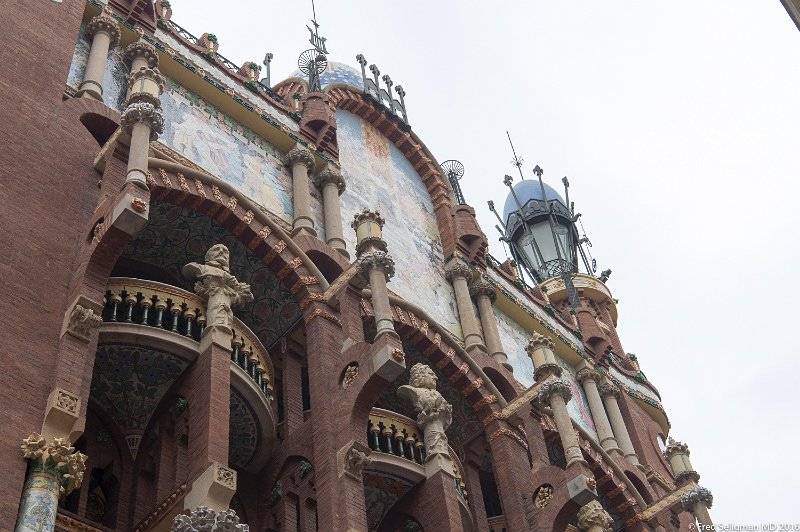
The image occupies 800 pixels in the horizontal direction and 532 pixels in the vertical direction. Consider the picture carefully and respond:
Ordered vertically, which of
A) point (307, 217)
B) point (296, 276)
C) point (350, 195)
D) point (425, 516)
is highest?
point (350, 195)

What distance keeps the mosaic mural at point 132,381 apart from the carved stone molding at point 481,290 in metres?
10.00

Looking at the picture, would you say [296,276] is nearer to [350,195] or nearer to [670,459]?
[350,195]

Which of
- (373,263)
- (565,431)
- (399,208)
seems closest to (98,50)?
(373,263)

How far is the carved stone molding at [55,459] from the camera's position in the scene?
36.6 feet

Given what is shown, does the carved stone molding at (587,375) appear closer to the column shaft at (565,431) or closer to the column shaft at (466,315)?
the column shaft at (466,315)

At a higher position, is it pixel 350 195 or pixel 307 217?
pixel 350 195

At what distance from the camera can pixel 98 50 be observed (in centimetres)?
1802

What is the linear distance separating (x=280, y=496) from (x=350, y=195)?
827 cm

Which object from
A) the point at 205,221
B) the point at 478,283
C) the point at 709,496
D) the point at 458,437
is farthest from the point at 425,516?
the point at 478,283

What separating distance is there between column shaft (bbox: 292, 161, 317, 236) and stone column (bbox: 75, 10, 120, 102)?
4.03 meters

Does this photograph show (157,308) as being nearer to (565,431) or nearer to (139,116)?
(139,116)

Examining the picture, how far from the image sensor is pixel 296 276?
17.1 meters

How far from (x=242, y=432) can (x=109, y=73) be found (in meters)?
6.64

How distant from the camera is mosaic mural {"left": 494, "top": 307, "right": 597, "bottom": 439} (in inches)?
938
